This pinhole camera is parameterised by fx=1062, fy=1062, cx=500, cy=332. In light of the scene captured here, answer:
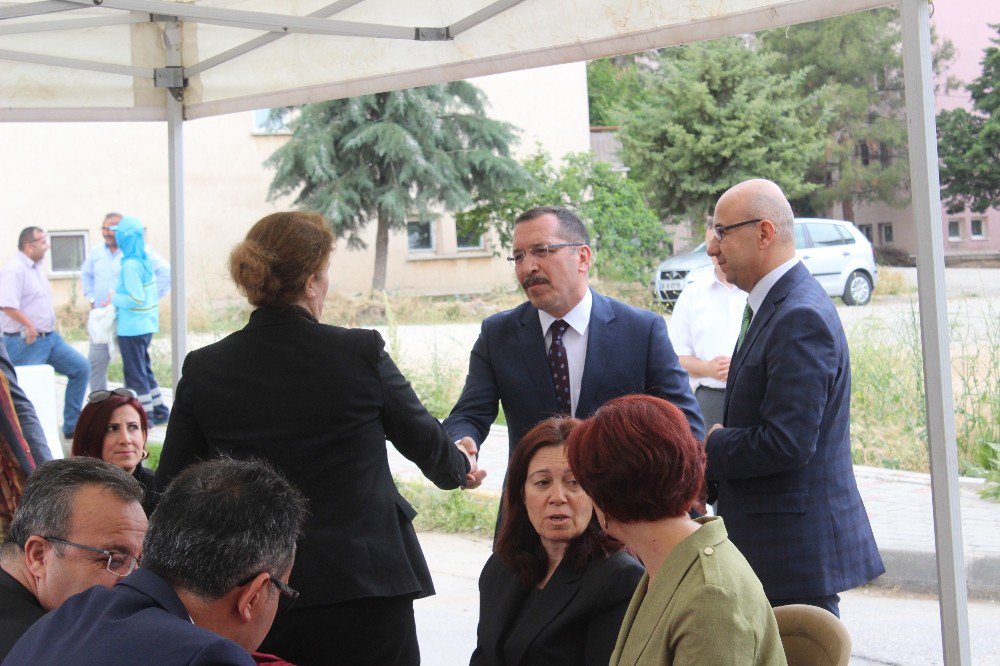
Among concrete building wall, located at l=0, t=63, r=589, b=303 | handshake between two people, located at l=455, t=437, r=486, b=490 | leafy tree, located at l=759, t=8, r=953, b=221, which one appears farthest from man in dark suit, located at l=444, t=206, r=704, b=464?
leafy tree, located at l=759, t=8, r=953, b=221

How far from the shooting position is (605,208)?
770 inches

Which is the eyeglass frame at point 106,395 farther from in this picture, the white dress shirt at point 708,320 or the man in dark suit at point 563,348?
the white dress shirt at point 708,320

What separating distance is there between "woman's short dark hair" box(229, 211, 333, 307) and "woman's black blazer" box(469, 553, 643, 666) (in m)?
1.00

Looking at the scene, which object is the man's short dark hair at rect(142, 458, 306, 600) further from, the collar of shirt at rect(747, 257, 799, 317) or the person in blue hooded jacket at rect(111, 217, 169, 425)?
the person in blue hooded jacket at rect(111, 217, 169, 425)

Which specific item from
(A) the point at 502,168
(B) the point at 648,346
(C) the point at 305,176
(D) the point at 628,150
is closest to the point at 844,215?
(D) the point at 628,150

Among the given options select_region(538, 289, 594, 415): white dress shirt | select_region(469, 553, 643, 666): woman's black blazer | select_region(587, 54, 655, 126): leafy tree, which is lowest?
select_region(469, 553, 643, 666): woman's black blazer

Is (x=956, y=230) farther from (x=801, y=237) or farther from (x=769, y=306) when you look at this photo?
(x=801, y=237)

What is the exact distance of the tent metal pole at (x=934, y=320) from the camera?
9.34 ft

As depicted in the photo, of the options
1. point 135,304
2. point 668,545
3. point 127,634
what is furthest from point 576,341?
point 135,304

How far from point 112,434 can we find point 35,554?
1.69 meters

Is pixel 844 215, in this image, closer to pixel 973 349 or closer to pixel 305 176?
pixel 305 176

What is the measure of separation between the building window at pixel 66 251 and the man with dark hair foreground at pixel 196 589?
72.6 ft

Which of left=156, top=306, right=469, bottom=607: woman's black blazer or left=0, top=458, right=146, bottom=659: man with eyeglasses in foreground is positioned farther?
left=156, top=306, right=469, bottom=607: woman's black blazer

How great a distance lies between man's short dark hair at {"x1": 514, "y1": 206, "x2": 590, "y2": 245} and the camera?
3.35 meters
